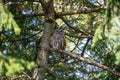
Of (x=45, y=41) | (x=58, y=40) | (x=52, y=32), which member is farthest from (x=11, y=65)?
(x=52, y=32)

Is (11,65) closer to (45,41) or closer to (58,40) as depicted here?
(45,41)

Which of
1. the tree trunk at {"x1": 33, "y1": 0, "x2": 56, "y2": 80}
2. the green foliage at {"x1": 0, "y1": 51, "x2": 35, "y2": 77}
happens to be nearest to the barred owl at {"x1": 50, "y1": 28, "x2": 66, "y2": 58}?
the tree trunk at {"x1": 33, "y1": 0, "x2": 56, "y2": 80}

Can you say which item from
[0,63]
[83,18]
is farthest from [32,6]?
[0,63]

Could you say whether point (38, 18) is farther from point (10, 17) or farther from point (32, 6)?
point (10, 17)

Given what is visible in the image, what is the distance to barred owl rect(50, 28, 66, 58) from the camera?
6.43 m

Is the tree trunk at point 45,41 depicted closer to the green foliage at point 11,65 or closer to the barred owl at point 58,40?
the barred owl at point 58,40

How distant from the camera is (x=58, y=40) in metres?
6.52

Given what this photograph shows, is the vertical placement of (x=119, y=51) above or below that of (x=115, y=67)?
above

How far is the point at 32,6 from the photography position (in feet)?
23.7

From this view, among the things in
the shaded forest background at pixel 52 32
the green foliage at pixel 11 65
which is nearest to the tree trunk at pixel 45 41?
the shaded forest background at pixel 52 32

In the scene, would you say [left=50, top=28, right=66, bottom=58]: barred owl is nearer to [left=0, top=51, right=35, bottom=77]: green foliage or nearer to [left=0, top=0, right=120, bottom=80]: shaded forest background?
[left=0, top=0, right=120, bottom=80]: shaded forest background

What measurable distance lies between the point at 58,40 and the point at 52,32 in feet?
0.87

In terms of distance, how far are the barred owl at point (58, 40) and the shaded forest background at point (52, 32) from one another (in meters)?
0.10

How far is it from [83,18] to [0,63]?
4.56m
